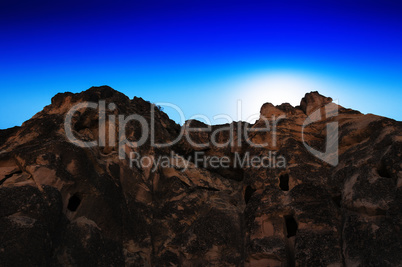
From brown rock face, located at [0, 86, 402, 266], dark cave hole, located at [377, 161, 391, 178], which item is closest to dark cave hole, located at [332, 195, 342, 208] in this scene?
brown rock face, located at [0, 86, 402, 266]

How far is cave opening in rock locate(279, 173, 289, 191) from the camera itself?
14.2 m

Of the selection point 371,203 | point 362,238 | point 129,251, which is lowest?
point 129,251

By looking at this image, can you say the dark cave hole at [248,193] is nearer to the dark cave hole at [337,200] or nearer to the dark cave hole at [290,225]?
the dark cave hole at [290,225]

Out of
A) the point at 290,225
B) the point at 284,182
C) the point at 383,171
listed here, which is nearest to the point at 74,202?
the point at 290,225

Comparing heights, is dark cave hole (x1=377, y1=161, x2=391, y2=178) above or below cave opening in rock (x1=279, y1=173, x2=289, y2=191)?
above

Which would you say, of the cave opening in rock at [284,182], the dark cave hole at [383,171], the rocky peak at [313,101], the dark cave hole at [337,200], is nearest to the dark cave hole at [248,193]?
the cave opening in rock at [284,182]

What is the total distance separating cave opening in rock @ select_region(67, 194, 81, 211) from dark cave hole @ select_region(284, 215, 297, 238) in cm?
708

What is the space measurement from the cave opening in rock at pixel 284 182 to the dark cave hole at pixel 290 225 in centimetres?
164

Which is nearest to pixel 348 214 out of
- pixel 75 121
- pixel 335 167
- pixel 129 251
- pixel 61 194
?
pixel 335 167

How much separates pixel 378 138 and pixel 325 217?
385cm

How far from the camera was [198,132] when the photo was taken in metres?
18.8

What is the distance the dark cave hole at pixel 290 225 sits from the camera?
12.4 metres

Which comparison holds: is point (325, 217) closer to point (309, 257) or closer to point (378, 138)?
A: point (309, 257)

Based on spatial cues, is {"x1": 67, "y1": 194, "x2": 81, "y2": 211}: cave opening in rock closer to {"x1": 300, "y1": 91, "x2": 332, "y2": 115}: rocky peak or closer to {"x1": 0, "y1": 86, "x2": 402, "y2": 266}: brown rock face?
{"x1": 0, "y1": 86, "x2": 402, "y2": 266}: brown rock face
